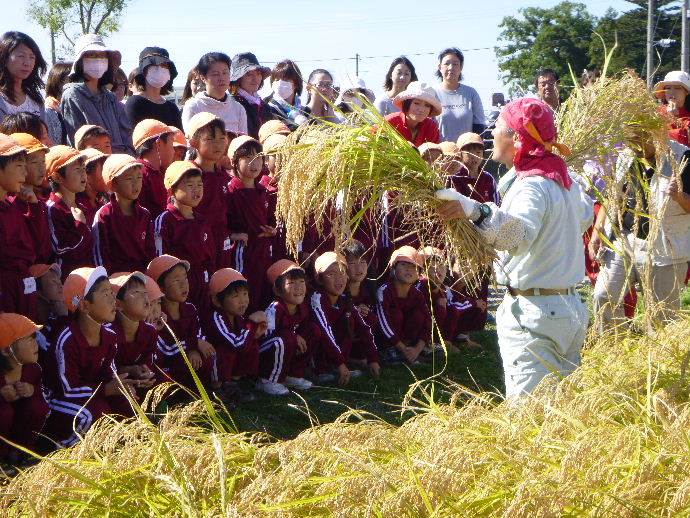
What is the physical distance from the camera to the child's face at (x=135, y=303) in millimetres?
5145

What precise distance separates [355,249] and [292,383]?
3.70 feet

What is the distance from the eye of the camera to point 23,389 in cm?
454

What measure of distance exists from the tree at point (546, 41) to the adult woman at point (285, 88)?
2895 cm

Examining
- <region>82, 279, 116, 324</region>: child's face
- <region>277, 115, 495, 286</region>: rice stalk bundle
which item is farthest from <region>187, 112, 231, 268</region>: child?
<region>277, 115, 495, 286</region>: rice stalk bundle

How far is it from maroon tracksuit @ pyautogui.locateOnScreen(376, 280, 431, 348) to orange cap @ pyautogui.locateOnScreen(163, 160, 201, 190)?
1.80 metres

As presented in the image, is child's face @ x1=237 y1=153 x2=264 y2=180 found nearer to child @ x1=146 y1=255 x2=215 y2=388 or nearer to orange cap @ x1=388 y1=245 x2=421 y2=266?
child @ x1=146 y1=255 x2=215 y2=388

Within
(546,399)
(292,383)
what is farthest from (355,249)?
(546,399)

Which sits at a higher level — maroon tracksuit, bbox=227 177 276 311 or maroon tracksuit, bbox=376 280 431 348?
maroon tracksuit, bbox=227 177 276 311

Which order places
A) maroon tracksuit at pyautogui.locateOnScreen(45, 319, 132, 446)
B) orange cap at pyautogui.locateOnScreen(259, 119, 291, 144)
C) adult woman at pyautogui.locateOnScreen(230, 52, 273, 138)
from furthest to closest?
adult woman at pyautogui.locateOnScreen(230, 52, 273, 138) < orange cap at pyautogui.locateOnScreen(259, 119, 291, 144) < maroon tracksuit at pyautogui.locateOnScreen(45, 319, 132, 446)

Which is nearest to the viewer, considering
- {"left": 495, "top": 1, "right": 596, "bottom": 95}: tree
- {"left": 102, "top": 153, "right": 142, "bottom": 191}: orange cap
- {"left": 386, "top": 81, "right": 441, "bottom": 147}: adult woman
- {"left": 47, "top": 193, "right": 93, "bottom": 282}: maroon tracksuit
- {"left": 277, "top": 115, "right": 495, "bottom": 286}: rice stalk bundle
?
{"left": 277, "top": 115, "right": 495, "bottom": 286}: rice stalk bundle

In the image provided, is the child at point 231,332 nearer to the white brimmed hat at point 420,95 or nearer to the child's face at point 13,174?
the child's face at point 13,174

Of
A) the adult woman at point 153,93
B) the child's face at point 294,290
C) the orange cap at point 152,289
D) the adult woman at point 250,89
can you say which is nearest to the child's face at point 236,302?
the child's face at point 294,290

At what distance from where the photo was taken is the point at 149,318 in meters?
5.27

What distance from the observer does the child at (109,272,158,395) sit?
202 inches
